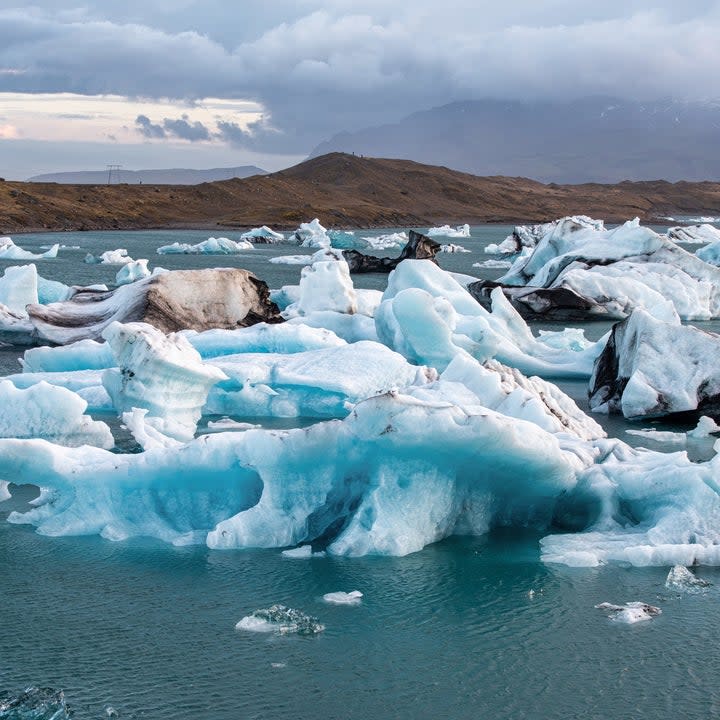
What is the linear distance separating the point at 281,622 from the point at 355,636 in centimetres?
39

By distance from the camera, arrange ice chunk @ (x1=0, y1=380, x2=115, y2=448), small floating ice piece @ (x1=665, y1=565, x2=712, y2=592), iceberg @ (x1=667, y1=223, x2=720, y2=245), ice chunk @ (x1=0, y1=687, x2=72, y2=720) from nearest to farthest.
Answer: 1. ice chunk @ (x1=0, y1=687, x2=72, y2=720)
2. small floating ice piece @ (x1=665, y1=565, x2=712, y2=592)
3. ice chunk @ (x1=0, y1=380, x2=115, y2=448)
4. iceberg @ (x1=667, y1=223, x2=720, y2=245)

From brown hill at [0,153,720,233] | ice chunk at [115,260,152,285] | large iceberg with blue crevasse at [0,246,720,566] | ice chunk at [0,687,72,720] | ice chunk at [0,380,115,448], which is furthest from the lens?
brown hill at [0,153,720,233]

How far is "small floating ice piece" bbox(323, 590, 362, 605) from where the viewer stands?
19.6 feet

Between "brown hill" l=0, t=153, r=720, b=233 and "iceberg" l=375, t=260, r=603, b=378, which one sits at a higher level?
"iceberg" l=375, t=260, r=603, b=378

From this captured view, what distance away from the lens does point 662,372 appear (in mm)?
11070

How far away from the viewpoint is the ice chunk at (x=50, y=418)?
9227mm

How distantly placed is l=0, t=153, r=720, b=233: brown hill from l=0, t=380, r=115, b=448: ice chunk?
1675 inches

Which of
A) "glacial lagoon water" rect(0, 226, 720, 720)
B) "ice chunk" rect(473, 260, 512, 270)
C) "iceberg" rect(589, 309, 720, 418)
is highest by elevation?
"iceberg" rect(589, 309, 720, 418)

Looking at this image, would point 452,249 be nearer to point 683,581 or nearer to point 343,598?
point 683,581

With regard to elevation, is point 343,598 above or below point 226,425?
above

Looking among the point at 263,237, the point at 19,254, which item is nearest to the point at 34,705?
the point at 19,254

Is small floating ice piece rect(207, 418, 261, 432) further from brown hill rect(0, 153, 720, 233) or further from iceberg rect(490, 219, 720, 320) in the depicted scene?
brown hill rect(0, 153, 720, 233)

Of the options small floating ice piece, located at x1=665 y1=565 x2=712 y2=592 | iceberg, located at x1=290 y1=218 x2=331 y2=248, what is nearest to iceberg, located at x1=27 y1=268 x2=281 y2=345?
small floating ice piece, located at x1=665 y1=565 x2=712 y2=592

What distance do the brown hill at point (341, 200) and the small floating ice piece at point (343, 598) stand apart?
46.7 m
